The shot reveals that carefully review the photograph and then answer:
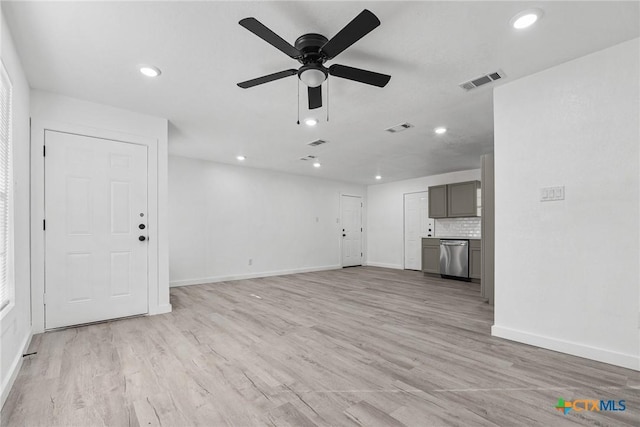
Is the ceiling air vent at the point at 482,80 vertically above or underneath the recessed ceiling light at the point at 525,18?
underneath

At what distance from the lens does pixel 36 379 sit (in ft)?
7.04

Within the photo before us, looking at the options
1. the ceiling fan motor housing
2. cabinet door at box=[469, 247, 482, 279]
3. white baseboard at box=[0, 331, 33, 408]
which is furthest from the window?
cabinet door at box=[469, 247, 482, 279]

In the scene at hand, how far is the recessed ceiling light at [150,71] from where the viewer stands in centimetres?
266

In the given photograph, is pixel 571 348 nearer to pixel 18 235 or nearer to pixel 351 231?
pixel 18 235

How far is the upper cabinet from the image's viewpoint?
6551 mm

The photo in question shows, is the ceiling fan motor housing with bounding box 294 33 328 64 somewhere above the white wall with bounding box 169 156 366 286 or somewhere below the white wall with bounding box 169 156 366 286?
above

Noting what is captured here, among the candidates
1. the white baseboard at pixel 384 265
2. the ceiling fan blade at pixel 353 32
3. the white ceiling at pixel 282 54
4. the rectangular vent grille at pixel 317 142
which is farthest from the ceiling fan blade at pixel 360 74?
the white baseboard at pixel 384 265

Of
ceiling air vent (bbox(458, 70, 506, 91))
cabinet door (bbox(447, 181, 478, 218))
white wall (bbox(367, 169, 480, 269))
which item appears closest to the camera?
ceiling air vent (bbox(458, 70, 506, 91))

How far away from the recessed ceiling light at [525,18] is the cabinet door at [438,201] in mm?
5241

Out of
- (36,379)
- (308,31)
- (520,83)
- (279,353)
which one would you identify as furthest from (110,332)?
(520,83)

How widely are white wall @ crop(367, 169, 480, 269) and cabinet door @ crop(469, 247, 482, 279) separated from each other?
2.12m

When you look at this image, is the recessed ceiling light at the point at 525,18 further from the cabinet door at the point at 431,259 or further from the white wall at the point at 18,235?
the cabinet door at the point at 431,259

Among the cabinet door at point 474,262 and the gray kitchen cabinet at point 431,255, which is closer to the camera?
the cabinet door at point 474,262

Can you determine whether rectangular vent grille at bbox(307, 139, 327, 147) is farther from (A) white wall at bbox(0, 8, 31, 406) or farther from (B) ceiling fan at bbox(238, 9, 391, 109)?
(A) white wall at bbox(0, 8, 31, 406)
